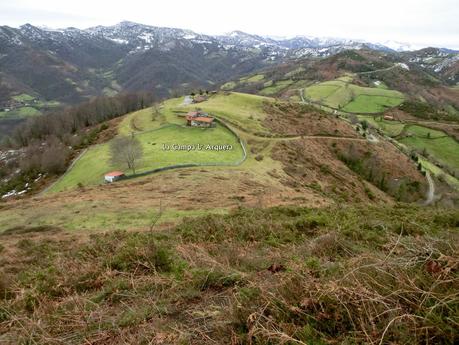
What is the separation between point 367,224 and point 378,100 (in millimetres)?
143017

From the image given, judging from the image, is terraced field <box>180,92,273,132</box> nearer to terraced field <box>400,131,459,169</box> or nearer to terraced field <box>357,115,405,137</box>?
terraced field <box>357,115,405,137</box>

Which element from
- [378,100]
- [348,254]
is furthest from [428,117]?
[348,254]

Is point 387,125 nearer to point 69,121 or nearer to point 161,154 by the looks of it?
point 161,154

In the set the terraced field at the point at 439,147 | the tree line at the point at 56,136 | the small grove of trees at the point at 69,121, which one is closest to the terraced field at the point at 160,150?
the tree line at the point at 56,136

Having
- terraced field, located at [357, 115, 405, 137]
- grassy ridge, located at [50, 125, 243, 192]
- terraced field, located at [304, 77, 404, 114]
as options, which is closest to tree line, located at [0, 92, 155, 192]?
grassy ridge, located at [50, 125, 243, 192]

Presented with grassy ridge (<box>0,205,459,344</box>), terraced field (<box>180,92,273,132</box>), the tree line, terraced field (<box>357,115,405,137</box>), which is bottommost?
the tree line

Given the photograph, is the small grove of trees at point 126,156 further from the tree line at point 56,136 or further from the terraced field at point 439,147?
the terraced field at point 439,147

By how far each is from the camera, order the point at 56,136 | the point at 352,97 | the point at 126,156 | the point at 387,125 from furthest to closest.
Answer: the point at 352,97 → the point at 387,125 → the point at 56,136 → the point at 126,156

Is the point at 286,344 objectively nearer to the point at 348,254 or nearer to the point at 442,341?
the point at 442,341

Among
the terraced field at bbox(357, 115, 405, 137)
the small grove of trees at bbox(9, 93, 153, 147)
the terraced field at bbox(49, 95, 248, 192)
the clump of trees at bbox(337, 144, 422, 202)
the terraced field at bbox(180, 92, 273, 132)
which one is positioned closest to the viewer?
the terraced field at bbox(49, 95, 248, 192)

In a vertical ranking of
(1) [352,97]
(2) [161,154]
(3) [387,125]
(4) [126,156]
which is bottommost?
(3) [387,125]

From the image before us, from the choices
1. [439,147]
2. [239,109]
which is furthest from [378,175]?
[439,147]

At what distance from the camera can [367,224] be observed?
12.9 m

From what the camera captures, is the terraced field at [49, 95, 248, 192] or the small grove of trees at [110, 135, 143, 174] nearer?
the small grove of trees at [110, 135, 143, 174]
